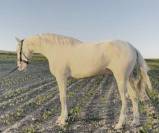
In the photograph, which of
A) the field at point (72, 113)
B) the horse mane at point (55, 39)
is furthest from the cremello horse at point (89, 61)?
the field at point (72, 113)

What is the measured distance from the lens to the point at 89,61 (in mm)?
13828

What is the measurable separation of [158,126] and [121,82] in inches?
69.3

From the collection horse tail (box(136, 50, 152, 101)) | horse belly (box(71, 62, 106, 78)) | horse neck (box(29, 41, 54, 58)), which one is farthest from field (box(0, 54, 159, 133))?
horse neck (box(29, 41, 54, 58))

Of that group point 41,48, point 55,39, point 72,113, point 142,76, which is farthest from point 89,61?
point 72,113

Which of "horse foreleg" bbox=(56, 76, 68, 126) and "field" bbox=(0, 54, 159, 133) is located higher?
"horse foreleg" bbox=(56, 76, 68, 126)

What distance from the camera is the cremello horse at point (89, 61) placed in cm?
1351

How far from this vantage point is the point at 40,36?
579 inches

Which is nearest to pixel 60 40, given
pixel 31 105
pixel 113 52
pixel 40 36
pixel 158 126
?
pixel 40 36

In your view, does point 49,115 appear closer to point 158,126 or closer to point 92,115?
point 92,115

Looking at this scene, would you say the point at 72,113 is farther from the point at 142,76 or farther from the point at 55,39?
the point at 142,76

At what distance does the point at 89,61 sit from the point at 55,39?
4.80ft

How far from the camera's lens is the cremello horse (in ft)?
44.3

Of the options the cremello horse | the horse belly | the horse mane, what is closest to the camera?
the cremello horse

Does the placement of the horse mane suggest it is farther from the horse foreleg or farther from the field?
the field
